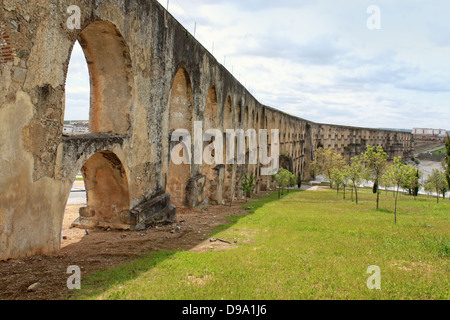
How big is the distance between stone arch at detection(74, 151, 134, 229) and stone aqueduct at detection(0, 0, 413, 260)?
25mm

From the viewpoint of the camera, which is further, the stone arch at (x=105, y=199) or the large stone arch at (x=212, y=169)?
the large stone arch at (x=212, y=169)

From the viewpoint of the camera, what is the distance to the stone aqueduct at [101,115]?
223 inches

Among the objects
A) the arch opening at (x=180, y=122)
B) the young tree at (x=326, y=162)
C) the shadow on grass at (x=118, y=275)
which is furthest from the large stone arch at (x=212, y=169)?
the young tree at (x=326, y=162)

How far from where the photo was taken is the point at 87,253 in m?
7.17

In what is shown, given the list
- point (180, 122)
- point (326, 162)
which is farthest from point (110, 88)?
point (326, 162)

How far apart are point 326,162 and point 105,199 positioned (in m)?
38.6

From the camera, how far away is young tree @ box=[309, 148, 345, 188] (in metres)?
43.0

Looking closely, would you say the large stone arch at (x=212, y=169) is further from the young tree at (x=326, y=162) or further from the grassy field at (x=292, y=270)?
the young tree at (x=326, y=162)

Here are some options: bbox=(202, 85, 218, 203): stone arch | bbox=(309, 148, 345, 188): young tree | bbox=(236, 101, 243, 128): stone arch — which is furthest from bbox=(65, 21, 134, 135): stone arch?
bbox=(309, 148, 345, 188): young tree

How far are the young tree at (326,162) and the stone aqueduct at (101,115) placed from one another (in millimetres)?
28743

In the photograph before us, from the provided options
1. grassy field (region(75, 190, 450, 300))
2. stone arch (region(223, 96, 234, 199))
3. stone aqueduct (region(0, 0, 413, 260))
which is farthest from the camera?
stone arch (region(223, 96, 234, 199))

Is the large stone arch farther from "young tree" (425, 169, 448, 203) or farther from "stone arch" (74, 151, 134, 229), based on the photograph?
"young tree" (425, 169, 448, 203)

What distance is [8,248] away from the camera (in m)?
5.64
